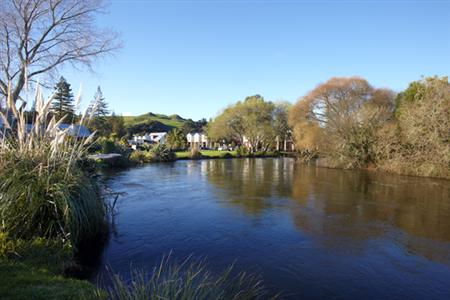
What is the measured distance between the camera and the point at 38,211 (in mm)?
4590

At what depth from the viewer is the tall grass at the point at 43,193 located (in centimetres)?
439

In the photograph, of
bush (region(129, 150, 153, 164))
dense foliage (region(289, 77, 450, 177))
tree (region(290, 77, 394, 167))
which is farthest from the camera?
bush (region(129, 150, 153, 164))

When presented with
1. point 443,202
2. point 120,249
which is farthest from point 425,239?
point 120,249

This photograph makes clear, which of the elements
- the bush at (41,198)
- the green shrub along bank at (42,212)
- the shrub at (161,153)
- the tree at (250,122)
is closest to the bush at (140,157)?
the shrub at (161,153)

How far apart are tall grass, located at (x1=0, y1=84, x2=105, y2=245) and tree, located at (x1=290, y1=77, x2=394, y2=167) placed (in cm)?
2255

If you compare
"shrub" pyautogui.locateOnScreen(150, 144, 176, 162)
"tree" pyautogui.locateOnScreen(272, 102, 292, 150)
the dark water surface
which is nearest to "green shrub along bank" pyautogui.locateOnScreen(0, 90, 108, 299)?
the dark water surface

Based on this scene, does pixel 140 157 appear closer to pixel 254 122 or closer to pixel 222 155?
pixel 222 155

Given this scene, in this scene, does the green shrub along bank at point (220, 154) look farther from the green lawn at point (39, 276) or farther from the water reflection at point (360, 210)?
the green lawn at point (39, 276)

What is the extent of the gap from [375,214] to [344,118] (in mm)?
18320

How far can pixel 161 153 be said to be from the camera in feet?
98.7

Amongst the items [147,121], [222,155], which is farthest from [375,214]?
[147,121]

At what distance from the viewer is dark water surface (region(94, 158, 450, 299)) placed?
4.43m

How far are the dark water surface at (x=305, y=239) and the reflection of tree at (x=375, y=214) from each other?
3 centimetres

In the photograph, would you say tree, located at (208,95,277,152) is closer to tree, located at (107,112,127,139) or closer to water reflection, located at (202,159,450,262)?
tree, located at (107,112,127,139)
